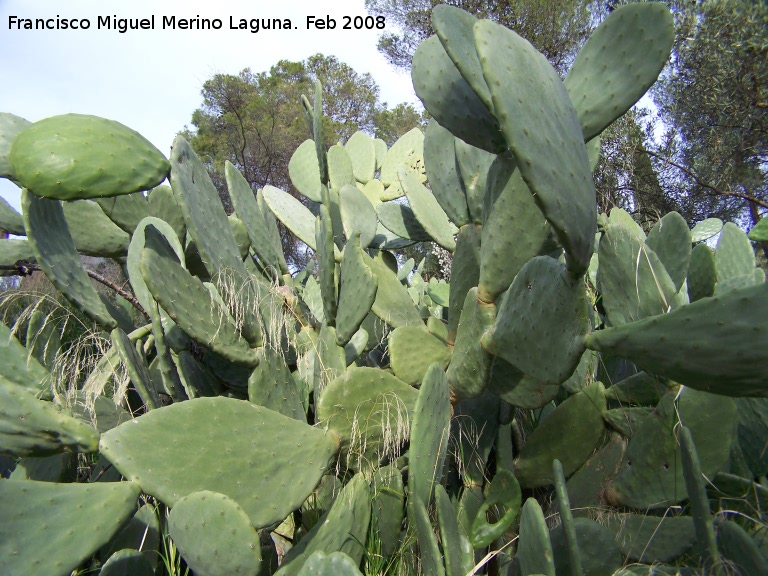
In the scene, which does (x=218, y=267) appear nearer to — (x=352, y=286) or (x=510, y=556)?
(x=352, y=286)

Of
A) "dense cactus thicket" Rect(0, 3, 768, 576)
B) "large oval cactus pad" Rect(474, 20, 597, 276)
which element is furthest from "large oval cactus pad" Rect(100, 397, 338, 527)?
"large oval cactus pad" Rect(474, 20, 597, 276)

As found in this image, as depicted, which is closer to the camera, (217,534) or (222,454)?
(217,534)

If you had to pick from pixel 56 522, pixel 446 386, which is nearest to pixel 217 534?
pixel 56 522

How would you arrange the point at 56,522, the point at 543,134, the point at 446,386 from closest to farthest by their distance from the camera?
the point at 543,134, the point at 56,522, the point at 446,386

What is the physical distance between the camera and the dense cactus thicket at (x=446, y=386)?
0.88 meters

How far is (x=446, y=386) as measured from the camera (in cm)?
110

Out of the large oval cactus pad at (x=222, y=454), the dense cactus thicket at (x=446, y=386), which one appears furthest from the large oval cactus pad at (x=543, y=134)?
the large oval cactus pad at (x=222, y=454)

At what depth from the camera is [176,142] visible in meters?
1.23

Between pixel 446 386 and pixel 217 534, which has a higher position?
pixel 446 386

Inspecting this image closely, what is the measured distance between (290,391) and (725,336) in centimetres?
84

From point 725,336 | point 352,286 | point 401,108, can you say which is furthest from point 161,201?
point 401,108

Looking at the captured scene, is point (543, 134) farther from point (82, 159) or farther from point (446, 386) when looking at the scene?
point (82, 159)

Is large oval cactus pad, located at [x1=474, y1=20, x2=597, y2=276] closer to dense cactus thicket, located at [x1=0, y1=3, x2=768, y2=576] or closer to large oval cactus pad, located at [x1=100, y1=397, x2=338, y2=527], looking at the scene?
dense cactus thicket, located at [x1=0, y1=3, x2=768, y2=576]

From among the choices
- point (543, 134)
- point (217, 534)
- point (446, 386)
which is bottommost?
point (217, 534)
